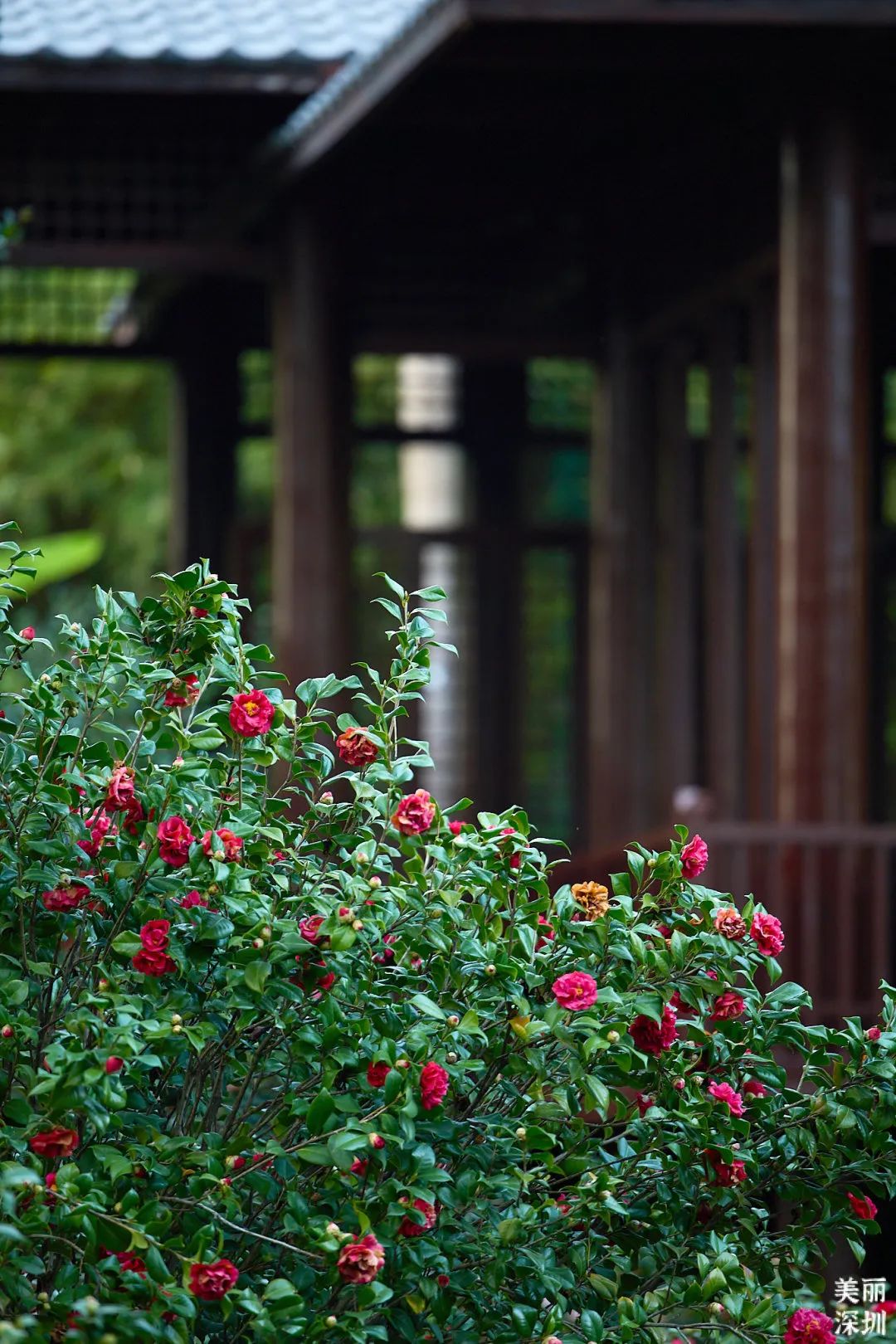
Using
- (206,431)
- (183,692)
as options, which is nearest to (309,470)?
(206,431)

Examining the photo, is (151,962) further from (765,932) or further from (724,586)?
(724,586)

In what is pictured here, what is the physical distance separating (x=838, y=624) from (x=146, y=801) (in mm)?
3940

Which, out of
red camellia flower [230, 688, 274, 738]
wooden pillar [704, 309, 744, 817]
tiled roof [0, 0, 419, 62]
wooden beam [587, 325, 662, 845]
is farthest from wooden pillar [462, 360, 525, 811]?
red camellia flower [230, 688, 274, 738]

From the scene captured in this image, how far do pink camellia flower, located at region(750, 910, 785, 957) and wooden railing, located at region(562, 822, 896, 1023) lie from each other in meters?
2.93

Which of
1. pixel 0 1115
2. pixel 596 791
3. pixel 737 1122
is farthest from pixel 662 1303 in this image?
pixel 596 791

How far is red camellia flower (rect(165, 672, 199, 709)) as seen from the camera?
9.00 feet

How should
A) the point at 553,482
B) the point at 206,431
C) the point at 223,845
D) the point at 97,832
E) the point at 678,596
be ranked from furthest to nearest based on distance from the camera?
the point at 553,482 → the point at 206,431 → the point at 678,596 → the point at 97,832 → the point at 223,845

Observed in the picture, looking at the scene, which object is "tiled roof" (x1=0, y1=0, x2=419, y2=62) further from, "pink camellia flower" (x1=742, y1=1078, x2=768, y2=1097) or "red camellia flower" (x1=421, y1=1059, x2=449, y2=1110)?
"red camellia flower" (x1=421, y1=1059, x2=449, y2=1110)

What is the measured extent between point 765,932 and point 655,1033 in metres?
0.21

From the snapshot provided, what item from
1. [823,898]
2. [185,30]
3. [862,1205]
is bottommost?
[823,898]

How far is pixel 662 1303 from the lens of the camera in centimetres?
277

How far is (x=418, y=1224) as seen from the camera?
2.46m

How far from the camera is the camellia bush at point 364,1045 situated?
8.16 feet

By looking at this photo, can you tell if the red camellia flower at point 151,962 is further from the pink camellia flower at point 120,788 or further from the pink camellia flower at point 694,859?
the pink camellia flower at point 694,859
